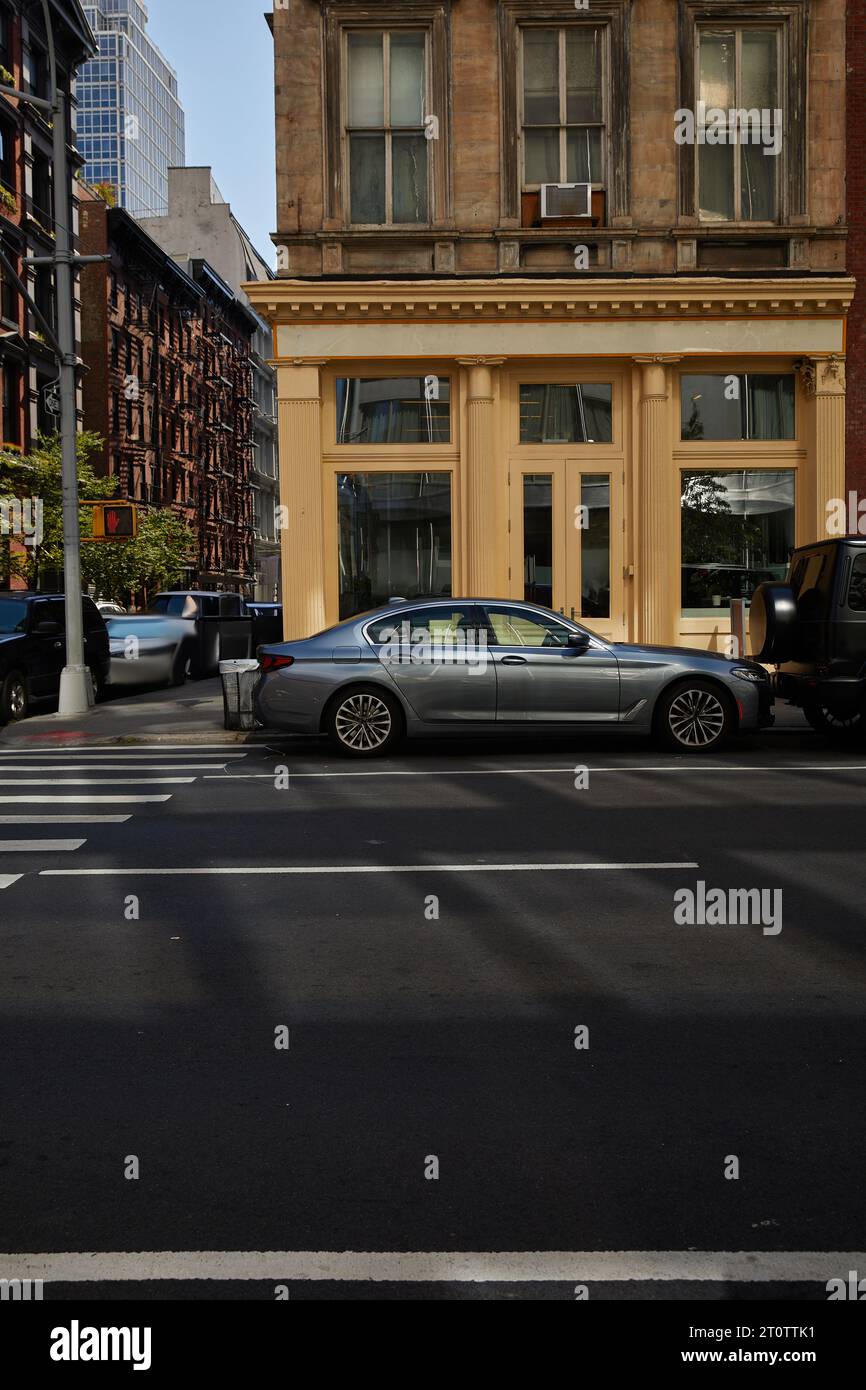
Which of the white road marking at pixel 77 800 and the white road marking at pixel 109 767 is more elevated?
the white road marking at pixel 109 767

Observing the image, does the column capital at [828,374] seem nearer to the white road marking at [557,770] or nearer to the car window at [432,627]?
the car window at [432,627]

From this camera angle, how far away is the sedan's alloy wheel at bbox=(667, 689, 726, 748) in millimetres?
13453

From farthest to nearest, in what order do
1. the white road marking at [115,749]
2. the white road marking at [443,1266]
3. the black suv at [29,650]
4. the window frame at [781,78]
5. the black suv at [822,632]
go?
the window frame at [781,78]
the black suv at [29,650]
the white road marking at [115,749]
the black suv at [822,632]
the white road marking at [443,1266]

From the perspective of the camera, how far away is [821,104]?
66.0ft

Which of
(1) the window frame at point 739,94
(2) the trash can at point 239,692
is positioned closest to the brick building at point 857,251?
(1) the window frame at point 739,94

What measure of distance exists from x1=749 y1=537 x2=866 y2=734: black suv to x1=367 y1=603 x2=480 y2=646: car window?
9.52 ft

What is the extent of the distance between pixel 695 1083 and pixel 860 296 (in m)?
18.6

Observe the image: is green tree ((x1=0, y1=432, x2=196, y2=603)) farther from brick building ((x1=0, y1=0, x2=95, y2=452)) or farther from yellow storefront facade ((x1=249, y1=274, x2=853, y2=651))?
yellow storefront facade ((x1=249, y1=274, x2=853, y2=651))

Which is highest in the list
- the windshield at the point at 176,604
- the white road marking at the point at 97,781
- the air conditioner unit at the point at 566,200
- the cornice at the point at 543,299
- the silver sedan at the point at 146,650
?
the air conditioner unit at the point at 566,200

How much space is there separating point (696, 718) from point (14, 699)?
9.48 m

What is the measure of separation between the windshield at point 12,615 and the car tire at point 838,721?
35.1 feet

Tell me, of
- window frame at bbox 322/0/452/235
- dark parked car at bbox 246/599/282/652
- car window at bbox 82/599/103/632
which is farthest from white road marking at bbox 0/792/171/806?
window frame at bbox 322/0/452/235

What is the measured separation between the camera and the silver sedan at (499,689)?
44.0ft
